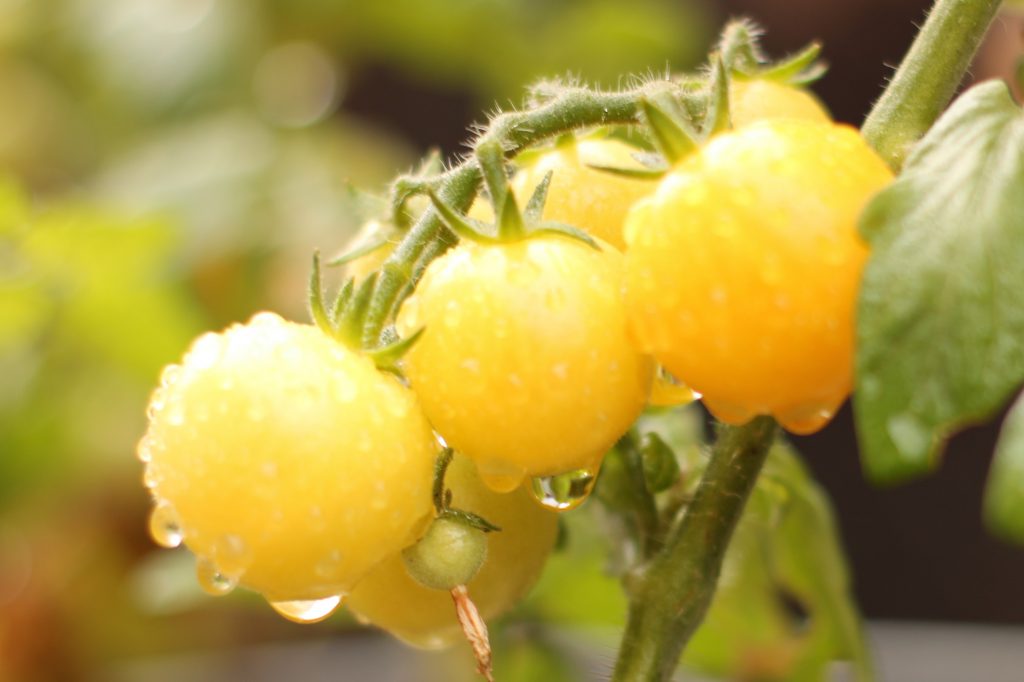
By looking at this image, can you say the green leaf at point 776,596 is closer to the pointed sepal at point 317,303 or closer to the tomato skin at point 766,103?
the tomato skin at point 766,103

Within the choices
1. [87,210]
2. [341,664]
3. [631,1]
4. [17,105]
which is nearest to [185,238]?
[87,210]

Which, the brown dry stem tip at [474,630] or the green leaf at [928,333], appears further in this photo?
the brown dry stem tip at [474,630]

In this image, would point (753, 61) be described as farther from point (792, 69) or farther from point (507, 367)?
point (507, 367)

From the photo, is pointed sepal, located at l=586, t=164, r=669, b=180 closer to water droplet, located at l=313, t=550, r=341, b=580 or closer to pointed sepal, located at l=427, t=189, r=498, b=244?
pointed sepal, located at l=427, t=189, r=498, b=244

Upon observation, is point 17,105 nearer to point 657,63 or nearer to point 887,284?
point 657,63

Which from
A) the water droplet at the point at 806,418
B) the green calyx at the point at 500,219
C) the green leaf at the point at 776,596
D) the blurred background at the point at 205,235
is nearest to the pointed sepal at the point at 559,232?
the green calyx at the point at 500,219

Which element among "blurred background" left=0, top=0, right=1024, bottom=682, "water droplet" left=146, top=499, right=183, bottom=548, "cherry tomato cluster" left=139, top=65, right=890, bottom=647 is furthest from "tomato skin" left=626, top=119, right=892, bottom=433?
"blurred background" left=0, top=0, right=1024, bottom=682
